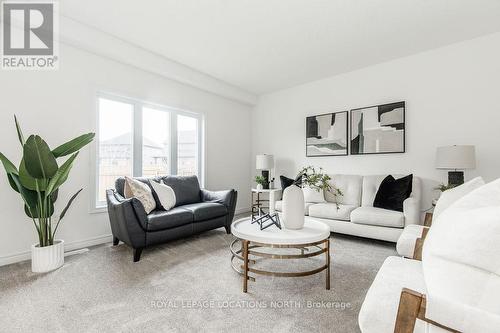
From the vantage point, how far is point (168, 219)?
113 inches

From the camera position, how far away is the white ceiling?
8.30 feet

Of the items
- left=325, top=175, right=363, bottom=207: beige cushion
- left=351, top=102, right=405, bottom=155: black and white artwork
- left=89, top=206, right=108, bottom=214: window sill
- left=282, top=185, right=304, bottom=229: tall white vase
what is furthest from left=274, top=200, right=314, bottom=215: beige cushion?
left=89, top=206, right=108, bottom=214: window sill

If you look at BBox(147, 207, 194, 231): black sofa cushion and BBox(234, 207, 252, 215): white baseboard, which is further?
BBox(234, 207, 252, 215): white baseboard

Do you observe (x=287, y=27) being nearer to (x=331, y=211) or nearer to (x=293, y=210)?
(x=293, y=210)

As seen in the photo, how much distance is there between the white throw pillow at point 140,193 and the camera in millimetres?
2977

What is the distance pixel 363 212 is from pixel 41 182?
3605 millimetres

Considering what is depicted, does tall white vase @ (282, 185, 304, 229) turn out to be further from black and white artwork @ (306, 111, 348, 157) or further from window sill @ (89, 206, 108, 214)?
window sill @ (89, 206, 108, 214)

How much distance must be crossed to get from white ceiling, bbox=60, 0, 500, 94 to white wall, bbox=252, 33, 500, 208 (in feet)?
0.68

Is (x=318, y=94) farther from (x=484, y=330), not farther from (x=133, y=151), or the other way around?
(x=484, y=330)

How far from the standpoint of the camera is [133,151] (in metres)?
3.72

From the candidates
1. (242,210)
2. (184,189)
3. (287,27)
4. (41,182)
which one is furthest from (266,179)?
(41,182)

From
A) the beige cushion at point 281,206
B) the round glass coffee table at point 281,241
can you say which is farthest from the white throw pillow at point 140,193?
the beige cushion at point 281,206

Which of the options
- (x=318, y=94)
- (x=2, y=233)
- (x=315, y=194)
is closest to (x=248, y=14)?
(x=318, y=94)

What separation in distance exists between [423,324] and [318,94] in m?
4.22
